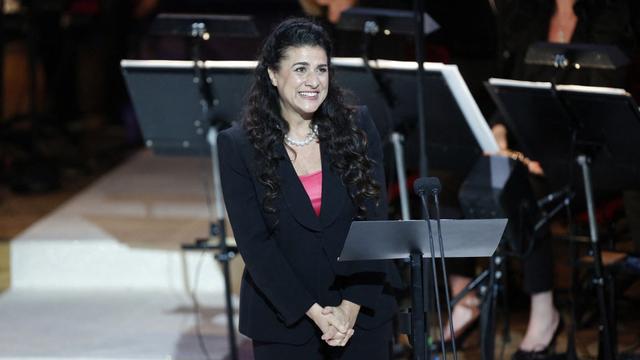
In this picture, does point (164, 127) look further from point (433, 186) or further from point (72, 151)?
point (72, 151)

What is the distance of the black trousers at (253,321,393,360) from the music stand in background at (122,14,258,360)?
1.54 meters

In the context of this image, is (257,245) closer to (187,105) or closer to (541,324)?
(187,105)

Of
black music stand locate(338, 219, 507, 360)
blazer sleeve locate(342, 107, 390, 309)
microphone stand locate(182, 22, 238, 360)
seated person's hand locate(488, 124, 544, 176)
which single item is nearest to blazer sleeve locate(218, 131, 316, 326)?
blazer sleeve locate(342, 107, 390, 309)

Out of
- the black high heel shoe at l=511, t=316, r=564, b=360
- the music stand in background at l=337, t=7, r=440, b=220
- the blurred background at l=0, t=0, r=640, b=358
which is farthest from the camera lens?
the blurred background at l=0, t=0, r=640, b=358

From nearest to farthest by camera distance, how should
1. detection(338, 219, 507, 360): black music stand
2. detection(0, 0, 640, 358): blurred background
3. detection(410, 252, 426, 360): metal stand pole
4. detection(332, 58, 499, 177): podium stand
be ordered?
detection(338, 219, 507, 360): black music stand
detection(410, 252, 426, 360): metal stand pole
detection(332, 58, 499, 177): podium stand
detection(0, 0, 640, 358): blurred background

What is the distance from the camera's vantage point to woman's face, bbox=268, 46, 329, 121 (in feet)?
12.1

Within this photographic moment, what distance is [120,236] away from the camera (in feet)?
21.5

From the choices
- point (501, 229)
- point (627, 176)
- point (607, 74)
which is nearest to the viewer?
point (501, 229)

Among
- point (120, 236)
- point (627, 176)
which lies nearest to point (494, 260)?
point (627, 176)

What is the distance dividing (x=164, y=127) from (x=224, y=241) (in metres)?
0.54

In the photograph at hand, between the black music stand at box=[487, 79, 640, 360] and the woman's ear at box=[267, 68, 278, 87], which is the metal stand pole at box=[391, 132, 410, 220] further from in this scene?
the woman's ear at box=[267, 68, 278, 87]

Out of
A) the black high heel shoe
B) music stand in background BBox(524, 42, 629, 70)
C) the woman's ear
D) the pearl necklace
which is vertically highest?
the woman's ear

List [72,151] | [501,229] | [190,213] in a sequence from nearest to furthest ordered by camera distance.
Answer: [501,229] → [190,213] → [72,151]

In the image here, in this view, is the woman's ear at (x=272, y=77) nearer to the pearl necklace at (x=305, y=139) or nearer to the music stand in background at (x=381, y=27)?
the pearl necklace at (x=305, y=139)
